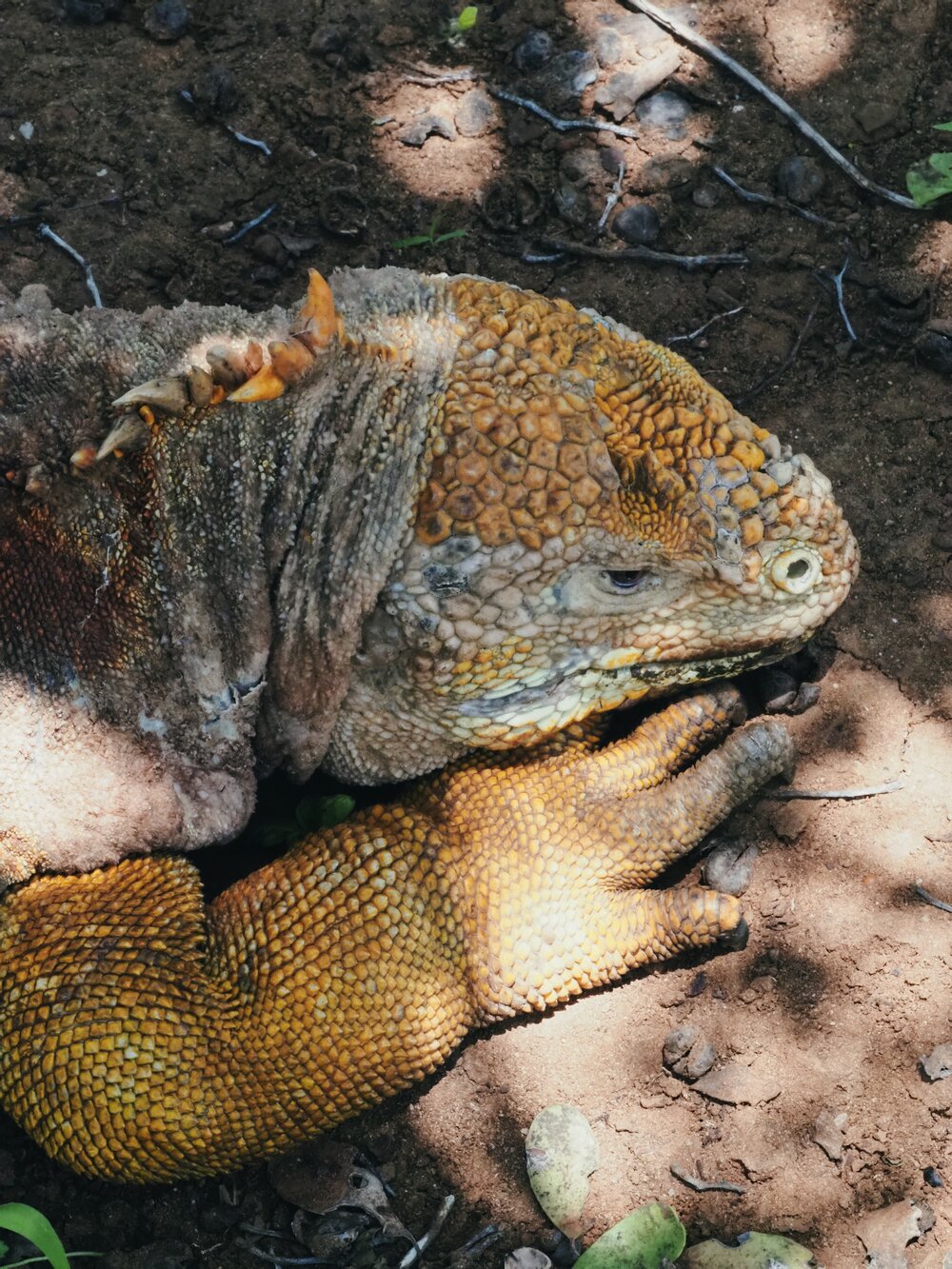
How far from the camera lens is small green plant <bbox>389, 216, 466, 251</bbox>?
5.34 m

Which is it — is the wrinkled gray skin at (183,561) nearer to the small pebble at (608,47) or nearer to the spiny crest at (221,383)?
the spiny crest at (221,383)

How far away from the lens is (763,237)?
5336mm

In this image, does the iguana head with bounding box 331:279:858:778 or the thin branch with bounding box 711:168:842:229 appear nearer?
the iguana head with bounding box 331:279:858:778

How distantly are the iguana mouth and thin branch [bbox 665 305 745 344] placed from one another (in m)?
1.53

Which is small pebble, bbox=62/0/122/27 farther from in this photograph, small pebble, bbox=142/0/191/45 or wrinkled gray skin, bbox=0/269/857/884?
wrinkled gray skin, bbox=0/269/857/884

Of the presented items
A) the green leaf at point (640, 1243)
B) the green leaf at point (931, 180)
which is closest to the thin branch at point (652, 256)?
the green leaf at point (931, 180)

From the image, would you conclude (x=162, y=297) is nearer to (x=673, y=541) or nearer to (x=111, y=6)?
(x=111, y=6)

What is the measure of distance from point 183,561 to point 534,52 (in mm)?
3223

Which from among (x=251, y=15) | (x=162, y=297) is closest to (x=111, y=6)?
(x=251, y=15)

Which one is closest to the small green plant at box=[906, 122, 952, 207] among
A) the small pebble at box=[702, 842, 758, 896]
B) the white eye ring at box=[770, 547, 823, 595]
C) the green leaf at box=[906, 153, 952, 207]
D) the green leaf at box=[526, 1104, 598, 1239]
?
the green leaf at box=[906, 153, 952, 207]

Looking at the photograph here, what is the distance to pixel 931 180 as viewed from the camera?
17.3 ft

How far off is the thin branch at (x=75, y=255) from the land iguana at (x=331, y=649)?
4.71 ft

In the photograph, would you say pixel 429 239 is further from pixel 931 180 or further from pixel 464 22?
pixel 931 180

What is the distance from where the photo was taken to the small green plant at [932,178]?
5238 millimetres
